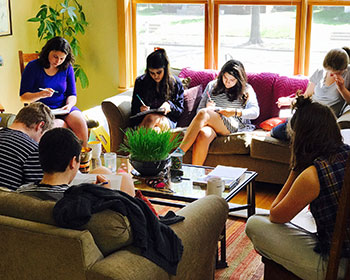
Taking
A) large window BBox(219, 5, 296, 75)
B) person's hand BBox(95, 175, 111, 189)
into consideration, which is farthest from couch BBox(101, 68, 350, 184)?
person's hand BBox(95, 175, 111, 189)

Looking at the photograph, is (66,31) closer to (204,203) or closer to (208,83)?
(208,83)

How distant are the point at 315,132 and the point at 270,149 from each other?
192 cm

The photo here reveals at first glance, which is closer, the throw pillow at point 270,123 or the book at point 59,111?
the book at point 59,111

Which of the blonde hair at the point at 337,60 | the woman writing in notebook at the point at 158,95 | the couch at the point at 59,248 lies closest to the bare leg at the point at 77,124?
the woman writing in notebook at the point at 158,95

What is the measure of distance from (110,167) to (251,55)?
7.63 feet

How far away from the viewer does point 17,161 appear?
286 cm

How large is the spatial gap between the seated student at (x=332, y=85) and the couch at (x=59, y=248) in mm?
2552

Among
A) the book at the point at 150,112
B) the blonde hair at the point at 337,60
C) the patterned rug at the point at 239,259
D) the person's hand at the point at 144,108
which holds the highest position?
the blonde hair at the point at 337,60

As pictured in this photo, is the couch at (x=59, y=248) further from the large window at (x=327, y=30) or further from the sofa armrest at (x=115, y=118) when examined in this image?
the large window at (x=327, y=30)

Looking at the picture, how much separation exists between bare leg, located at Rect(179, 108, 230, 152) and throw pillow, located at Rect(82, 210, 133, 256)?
8.10 feet

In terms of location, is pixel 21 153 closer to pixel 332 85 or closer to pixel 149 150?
pixel 149 150

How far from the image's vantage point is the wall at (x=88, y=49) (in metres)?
5.75

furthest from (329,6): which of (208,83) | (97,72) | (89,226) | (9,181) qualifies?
(89,226)

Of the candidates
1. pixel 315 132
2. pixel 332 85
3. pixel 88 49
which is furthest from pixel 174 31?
pixel 315 132
